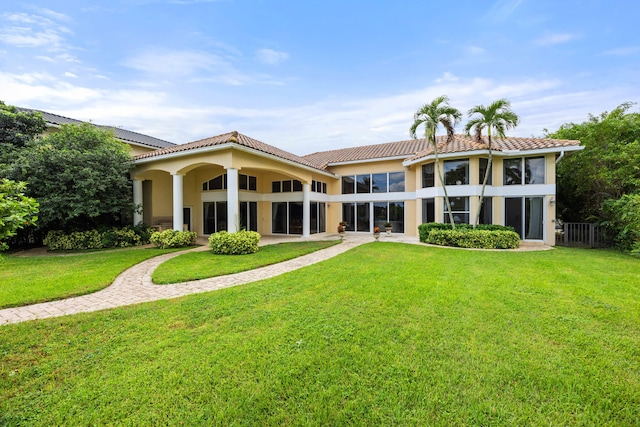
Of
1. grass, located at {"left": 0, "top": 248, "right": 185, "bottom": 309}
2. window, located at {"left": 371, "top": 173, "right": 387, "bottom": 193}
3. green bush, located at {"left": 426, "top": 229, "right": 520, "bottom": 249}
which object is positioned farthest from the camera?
window, located at {"left": 371, "top": 173, "right": 387, "bottom": 193}

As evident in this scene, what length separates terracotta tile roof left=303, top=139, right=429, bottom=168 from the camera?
19.5 meters

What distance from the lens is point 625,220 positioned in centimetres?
1227

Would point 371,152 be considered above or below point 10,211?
above

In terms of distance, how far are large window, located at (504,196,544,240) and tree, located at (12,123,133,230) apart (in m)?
21.0

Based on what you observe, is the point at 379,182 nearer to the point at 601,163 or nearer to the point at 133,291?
the point at 601,163

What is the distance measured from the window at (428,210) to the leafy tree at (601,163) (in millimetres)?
8026

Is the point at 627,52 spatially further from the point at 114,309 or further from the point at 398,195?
the point at 114,309

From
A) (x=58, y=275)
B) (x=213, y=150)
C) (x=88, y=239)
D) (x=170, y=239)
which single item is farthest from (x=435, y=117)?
(x=88, y=239)

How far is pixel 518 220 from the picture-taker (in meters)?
15.3

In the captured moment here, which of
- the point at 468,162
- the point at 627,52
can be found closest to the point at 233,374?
the point at 468,162

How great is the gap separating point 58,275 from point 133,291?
320 centimetres

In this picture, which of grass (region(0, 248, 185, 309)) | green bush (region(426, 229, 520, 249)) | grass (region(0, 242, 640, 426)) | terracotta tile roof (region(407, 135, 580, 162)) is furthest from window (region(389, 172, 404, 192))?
grass (region(0, 248, 185, 309))

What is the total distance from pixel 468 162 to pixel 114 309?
16815 mm

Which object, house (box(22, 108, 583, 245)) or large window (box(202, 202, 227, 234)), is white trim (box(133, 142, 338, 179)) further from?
large window (box(202, 202, 227, 234))
